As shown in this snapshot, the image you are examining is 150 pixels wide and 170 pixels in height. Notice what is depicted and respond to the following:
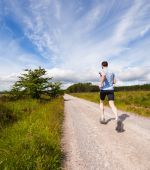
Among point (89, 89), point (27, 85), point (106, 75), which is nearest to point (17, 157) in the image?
point (106, 75)

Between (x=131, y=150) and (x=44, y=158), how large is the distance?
2107 mm

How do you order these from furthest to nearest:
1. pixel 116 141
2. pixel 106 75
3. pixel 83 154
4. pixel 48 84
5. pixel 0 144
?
pixel 48 84
pixel 106 75
pixel 116 141
pixel 0 144
pixel 83 154

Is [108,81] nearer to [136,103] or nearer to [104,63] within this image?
[104,63]

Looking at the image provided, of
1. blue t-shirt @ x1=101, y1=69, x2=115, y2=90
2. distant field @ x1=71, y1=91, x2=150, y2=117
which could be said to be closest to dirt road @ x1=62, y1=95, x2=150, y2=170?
blue t-shirt @ x1=101, y1=69, x2=115, y2=90

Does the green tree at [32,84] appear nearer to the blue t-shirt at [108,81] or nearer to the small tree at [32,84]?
the small tree at [32,84]

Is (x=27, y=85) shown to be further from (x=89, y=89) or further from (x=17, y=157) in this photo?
(x=89, y=89)

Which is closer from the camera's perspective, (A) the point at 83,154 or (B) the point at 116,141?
(A) the point at 83,154

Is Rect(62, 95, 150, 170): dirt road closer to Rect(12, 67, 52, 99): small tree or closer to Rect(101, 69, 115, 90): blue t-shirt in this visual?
Rect(101, 69, 115, 90): blue t-shirt

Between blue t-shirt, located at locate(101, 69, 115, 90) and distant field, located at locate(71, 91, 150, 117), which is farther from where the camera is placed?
distant field, located at locate(71, 91, 150, 117)

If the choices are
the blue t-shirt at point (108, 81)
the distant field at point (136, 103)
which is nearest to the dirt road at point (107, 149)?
the blue t-shirt at point (108, 81)

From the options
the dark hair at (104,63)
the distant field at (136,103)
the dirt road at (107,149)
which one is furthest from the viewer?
the distant field at (136,103)

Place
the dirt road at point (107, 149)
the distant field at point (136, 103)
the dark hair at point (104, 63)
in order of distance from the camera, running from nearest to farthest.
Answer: the dirt road at point (107, 149), the dark hair at point (104, 63), the distant field at point (136, 103)

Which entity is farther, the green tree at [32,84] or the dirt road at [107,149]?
the green tree at [32,84]

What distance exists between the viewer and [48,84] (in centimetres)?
2398
